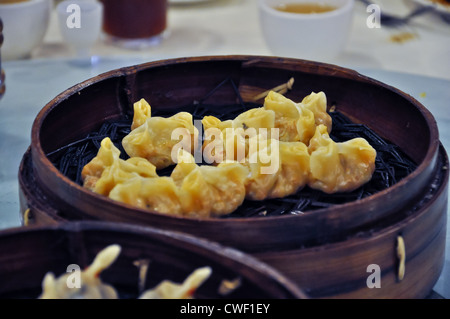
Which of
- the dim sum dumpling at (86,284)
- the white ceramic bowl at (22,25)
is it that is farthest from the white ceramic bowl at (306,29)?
the dim sum dumpling at (86,284)

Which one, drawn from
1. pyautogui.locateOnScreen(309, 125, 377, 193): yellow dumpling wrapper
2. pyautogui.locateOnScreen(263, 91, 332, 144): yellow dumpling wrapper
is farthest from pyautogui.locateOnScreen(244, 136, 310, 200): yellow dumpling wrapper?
pyautogui.locateOnScreen(263, 91, 332, 144): yellow dumpling wrapper

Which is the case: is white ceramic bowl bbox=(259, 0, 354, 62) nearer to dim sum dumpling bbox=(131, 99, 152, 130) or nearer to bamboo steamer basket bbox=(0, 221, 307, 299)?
dim sum dumpling bbox=(131, 99, 152, 130)

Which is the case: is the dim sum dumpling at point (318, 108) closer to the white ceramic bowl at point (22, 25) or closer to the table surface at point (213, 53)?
the table surface at point (213, 53)

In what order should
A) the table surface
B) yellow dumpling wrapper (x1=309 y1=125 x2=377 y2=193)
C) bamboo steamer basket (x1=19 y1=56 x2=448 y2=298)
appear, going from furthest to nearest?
1. the table surface
2. yellow dumpling wrapper (x1=309 y1=125 x2=377 y2=193)
3. bamboo steamer basket (x1=19 y1=56 x2=448 y2=298)

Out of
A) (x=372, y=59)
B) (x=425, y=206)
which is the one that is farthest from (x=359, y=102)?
(x=372, y=59)

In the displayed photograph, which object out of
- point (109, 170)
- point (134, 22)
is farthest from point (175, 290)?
point (134, 22)

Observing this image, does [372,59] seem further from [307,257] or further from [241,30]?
[307,257]
